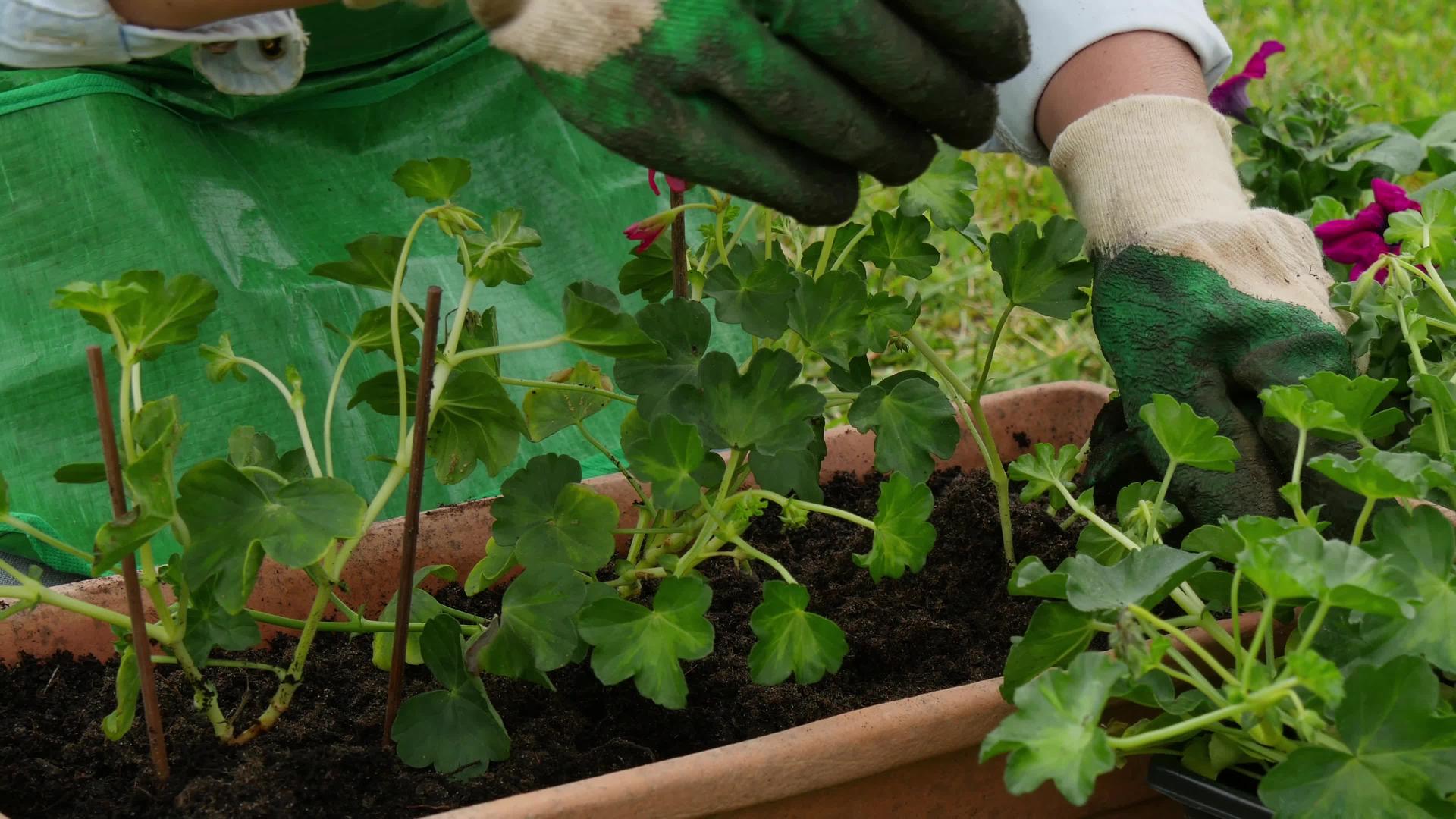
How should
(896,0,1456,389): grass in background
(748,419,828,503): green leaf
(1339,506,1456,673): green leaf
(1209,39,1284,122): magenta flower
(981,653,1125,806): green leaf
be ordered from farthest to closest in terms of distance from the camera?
(896,0,1456,389): grass in background, (1209,39,1284,122): magenta flower, (748,419,828,503): green leaf, (1339,506,1456,673): green leaf, (981,653,1125,806): green leaf

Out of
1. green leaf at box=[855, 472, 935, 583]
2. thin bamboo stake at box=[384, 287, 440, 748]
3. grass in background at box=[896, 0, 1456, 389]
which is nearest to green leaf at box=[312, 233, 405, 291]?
thin bamboo stake at box=[384, 287, 440, 748]

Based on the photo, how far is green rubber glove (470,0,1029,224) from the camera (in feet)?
3.25

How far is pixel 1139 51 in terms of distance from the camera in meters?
1.51

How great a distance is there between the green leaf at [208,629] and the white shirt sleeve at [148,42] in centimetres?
83

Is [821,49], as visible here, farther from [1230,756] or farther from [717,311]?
[1230,756]

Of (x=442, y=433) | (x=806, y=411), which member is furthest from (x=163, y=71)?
(x=806, y=411)

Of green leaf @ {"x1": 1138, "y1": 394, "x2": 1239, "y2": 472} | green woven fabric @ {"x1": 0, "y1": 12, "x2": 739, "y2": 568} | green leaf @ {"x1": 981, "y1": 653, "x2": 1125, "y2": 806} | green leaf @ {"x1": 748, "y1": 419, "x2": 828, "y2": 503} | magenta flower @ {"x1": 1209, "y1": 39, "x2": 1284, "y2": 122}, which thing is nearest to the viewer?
green leaf @ {"x1": 981, "y1": 653, "x2": 1125, "y2": 806}

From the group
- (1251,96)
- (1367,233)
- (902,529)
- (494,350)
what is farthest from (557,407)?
(1251,96)

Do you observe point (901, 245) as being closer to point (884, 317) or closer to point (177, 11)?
point (884, 317)

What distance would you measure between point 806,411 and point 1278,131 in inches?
54.2

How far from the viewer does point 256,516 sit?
2.98 ft

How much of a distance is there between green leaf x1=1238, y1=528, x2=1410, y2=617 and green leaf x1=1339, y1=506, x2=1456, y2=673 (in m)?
0.07

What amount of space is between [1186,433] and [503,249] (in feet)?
1.77

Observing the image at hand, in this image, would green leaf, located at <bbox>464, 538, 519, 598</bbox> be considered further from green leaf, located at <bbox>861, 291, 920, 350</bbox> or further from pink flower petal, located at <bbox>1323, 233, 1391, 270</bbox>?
pink flower petal, located at <bbox>1323, 233, 1391, 270</bbox>
